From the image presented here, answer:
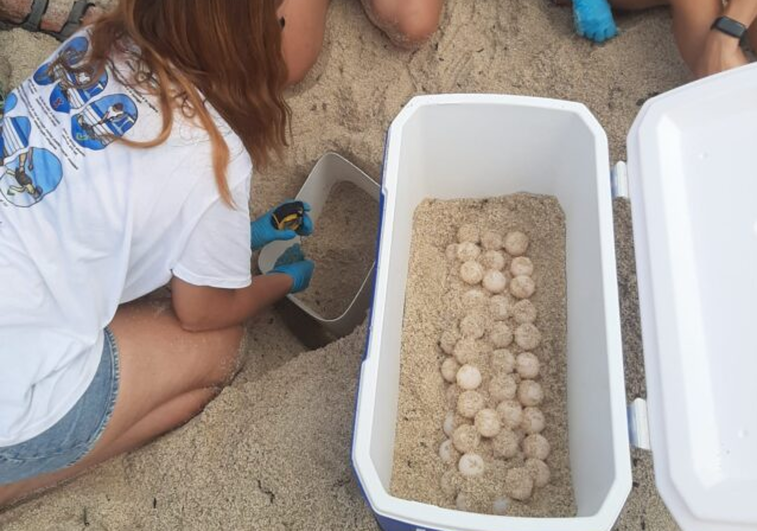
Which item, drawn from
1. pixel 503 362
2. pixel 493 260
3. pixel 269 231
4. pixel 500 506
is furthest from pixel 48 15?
pixel 500 506

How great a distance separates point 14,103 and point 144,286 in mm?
275

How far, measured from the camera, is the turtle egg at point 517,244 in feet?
3.67

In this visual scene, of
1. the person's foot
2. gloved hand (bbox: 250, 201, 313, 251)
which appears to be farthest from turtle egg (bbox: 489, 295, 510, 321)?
the person's foot

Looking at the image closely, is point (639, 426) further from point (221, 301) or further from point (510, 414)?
point (221, 301)

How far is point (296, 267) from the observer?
1.23 meters

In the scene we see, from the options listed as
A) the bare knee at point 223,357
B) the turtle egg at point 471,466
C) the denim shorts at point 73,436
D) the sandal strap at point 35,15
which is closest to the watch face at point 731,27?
the turtle egg at point 471,466

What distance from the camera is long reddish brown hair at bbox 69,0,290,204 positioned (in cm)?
78

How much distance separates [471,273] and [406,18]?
1.81 ft

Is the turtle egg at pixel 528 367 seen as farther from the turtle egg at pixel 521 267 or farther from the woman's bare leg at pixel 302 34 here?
the woman's bare leg at pixel 302 34

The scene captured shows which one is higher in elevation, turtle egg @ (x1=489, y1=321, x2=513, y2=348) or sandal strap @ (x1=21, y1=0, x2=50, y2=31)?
sandal strap @ (x1=21, y1=0, x2=50, y2=31)

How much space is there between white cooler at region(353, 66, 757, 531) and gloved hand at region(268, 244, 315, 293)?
22 cm

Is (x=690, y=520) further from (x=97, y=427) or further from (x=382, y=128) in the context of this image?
(x=382, y=128)

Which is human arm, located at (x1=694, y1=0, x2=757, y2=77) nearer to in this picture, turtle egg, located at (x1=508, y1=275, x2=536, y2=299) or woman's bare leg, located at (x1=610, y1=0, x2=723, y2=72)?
woman's bare leg, located at (x1=610, y1=0, x2=723, y2=72)

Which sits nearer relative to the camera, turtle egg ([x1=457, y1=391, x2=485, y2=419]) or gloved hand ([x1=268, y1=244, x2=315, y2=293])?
turtle egg ([x1=457, y1=391, x2=485, y2=419])
